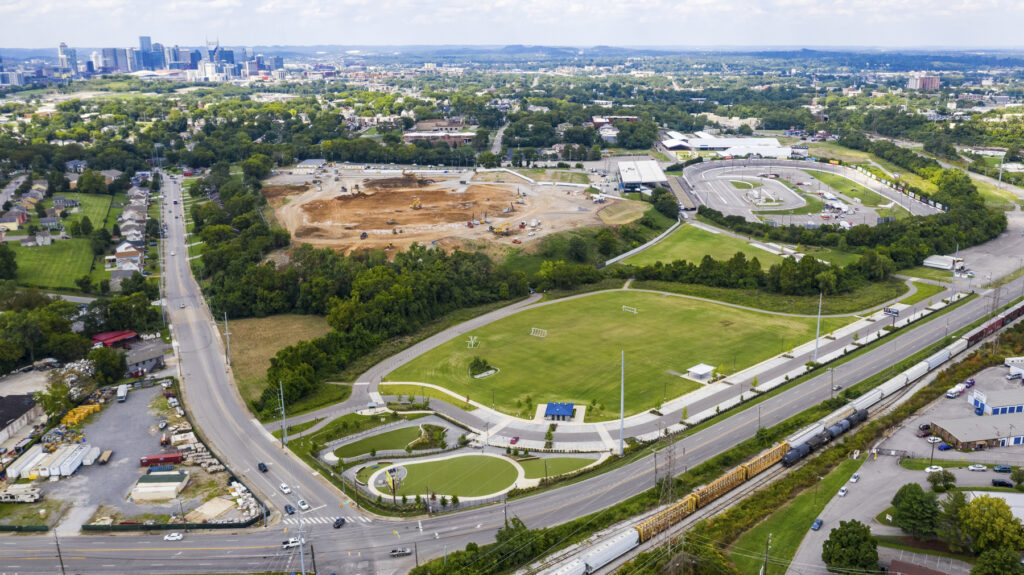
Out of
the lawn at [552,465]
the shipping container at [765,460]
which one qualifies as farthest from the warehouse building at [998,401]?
the lawn at [552,465]

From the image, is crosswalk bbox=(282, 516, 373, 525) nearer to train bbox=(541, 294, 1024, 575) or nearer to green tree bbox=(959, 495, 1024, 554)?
train bbox=(541, 294, 1024, 575)

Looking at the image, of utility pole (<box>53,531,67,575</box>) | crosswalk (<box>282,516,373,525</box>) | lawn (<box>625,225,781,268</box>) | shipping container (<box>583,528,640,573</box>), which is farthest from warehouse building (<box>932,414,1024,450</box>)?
utility pole (<box>53,531,67,575</box>)

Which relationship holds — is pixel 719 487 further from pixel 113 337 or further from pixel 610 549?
pixel 113 337

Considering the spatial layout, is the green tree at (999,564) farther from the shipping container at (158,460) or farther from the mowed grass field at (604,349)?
the shipping container at (158,460)

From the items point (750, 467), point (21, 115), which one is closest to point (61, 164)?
point (21, 115)

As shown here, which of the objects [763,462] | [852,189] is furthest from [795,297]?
[852,189]

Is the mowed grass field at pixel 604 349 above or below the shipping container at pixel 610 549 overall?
above
